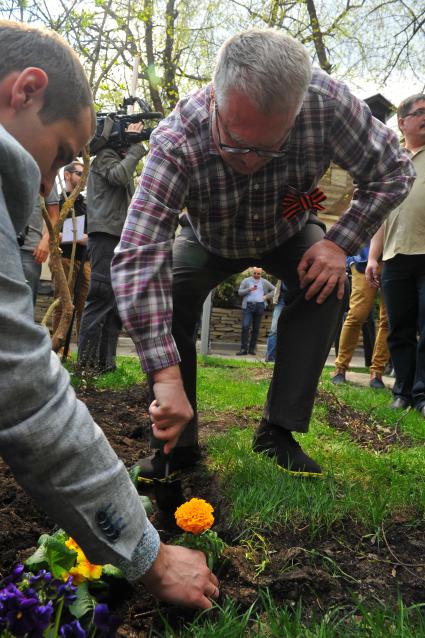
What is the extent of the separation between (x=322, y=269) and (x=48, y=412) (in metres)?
1.65

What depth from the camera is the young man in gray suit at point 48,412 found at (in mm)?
986

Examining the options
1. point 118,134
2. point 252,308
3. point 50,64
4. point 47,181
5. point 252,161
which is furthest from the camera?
point 252,308

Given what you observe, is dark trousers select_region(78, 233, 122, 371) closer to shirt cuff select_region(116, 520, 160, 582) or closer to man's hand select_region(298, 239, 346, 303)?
Result: man's hand select_region(298, 239, 346, 303)

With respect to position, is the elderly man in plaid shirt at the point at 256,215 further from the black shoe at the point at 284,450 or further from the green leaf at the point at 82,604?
the green leaf at the point at 82,604

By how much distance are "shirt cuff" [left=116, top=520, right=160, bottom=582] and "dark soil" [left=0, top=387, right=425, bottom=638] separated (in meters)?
0.28

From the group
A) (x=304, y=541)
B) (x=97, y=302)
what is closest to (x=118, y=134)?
(x=97, y=302)

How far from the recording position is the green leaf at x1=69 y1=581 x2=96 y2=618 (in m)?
1.36

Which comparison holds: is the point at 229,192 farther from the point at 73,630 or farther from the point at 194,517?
the point at 73,630

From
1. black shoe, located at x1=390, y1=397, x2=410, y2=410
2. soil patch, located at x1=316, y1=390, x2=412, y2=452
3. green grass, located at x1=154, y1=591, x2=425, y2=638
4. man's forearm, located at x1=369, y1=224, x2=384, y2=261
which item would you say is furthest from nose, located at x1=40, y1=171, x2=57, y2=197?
man's forearm, located at x1=369, y1=224, x2=384, y2=261

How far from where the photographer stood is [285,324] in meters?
2.63

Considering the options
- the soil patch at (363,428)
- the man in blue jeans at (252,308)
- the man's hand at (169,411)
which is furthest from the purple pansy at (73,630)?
the man in blue jeans at (252,308)

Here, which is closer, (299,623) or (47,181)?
(299,623)

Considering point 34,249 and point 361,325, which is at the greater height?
point 34,249

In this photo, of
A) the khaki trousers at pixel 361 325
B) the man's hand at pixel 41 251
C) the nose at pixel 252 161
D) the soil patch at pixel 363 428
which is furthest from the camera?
the khaki trousers at pixel 361 325
